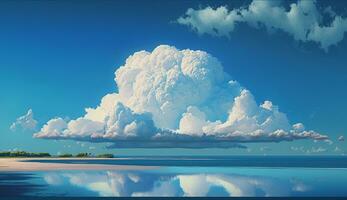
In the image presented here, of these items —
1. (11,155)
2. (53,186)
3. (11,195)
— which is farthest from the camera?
(11,155)

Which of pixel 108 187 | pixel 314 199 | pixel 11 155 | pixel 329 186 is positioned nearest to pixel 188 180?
pixel 108 187

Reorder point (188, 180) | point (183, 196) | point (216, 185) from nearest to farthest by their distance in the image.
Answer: point (183, 196), point (216, 185), point (188, 180)

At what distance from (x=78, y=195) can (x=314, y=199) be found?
1953cm

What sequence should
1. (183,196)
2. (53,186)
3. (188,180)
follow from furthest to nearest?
(188,180)
(53,186)
(183,196)

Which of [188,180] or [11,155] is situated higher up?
[11,155]

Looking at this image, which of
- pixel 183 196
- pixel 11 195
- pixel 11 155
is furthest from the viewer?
pixel 11 155

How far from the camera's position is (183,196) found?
148 feet

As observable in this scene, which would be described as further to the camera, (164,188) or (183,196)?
(164,188)

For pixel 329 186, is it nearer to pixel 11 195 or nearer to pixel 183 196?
pixel 183 196

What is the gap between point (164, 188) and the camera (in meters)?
51.8

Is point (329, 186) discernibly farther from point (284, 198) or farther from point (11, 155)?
point (11, 155)

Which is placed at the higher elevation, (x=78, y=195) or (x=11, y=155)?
(x=11, y=155)

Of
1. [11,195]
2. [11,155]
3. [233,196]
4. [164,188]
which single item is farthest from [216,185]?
[11,155]

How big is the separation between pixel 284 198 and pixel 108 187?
58.8 ft
